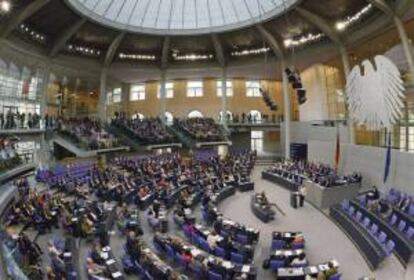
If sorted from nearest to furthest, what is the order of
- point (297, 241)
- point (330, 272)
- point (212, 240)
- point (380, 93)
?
point (330, 272) < point (212, 240) < point (297, 241) < point (380, 93)

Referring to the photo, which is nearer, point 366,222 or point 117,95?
point 366,222

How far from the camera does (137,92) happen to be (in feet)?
154

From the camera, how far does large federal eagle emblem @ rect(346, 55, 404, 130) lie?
1722cm

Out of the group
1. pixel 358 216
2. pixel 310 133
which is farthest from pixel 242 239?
pixel 310 133

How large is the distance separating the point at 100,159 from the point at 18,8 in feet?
43.6

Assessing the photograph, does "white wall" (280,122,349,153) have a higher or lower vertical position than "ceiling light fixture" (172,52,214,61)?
lower

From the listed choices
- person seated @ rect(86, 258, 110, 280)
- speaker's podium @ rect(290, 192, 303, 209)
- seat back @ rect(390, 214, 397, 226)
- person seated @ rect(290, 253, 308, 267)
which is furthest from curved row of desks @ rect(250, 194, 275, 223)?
person seated @ rect(86, 258, 110, 280)

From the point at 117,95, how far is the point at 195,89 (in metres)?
9.65

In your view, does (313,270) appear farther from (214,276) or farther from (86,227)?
(86,227)

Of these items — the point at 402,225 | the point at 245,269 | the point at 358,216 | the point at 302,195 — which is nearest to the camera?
the point at 245,269

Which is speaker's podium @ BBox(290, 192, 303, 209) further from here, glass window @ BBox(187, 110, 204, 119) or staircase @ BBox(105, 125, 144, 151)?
glass window @ BBox(187, 110, 204, 119)

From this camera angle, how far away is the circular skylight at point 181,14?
101 ft

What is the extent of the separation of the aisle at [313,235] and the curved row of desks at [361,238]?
228 mm

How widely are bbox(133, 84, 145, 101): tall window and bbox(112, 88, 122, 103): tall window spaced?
1767mm
